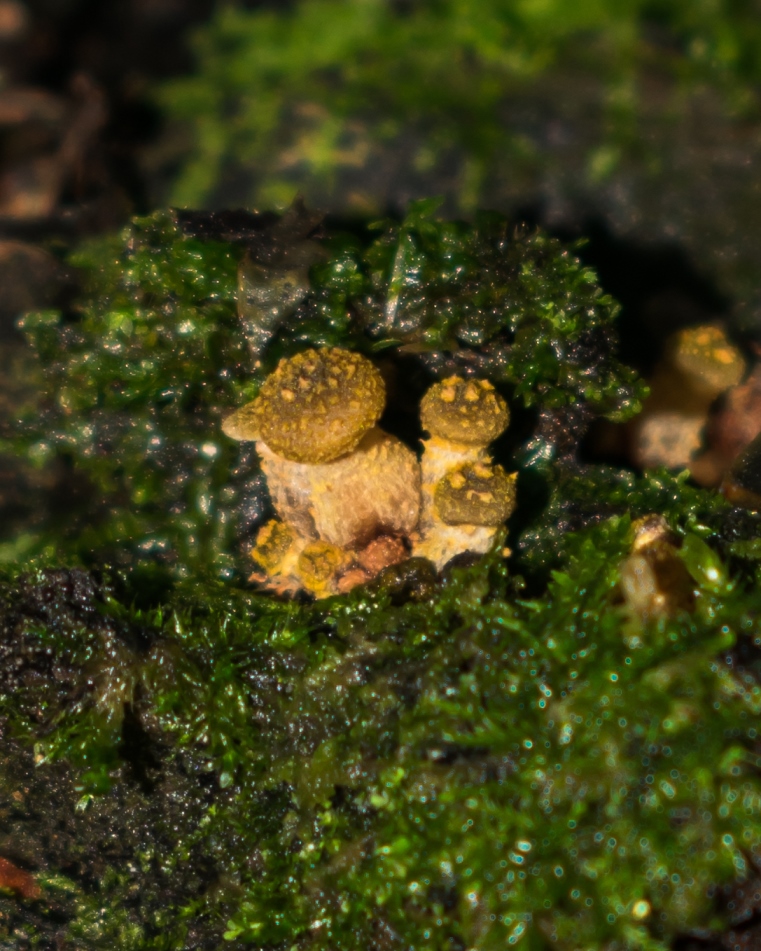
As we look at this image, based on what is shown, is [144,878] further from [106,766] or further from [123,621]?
[123,621]

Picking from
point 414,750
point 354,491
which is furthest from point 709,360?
point 414,750

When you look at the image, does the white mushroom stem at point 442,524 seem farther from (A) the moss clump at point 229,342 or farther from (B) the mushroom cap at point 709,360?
(B) the mushroom cap at point 709,360

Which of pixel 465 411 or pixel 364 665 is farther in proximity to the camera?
pixel 465 411

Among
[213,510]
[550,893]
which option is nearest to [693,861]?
[550,893]

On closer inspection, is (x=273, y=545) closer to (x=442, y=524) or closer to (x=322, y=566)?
(x=322, y=566)

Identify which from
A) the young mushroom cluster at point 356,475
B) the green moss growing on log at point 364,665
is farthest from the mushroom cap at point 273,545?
the green moss growing on log at point 364,665

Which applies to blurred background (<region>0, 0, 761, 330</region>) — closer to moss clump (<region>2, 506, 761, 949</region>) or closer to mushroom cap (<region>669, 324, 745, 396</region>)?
mushroom cap (<region>669, 324, 745, 396</region>)
